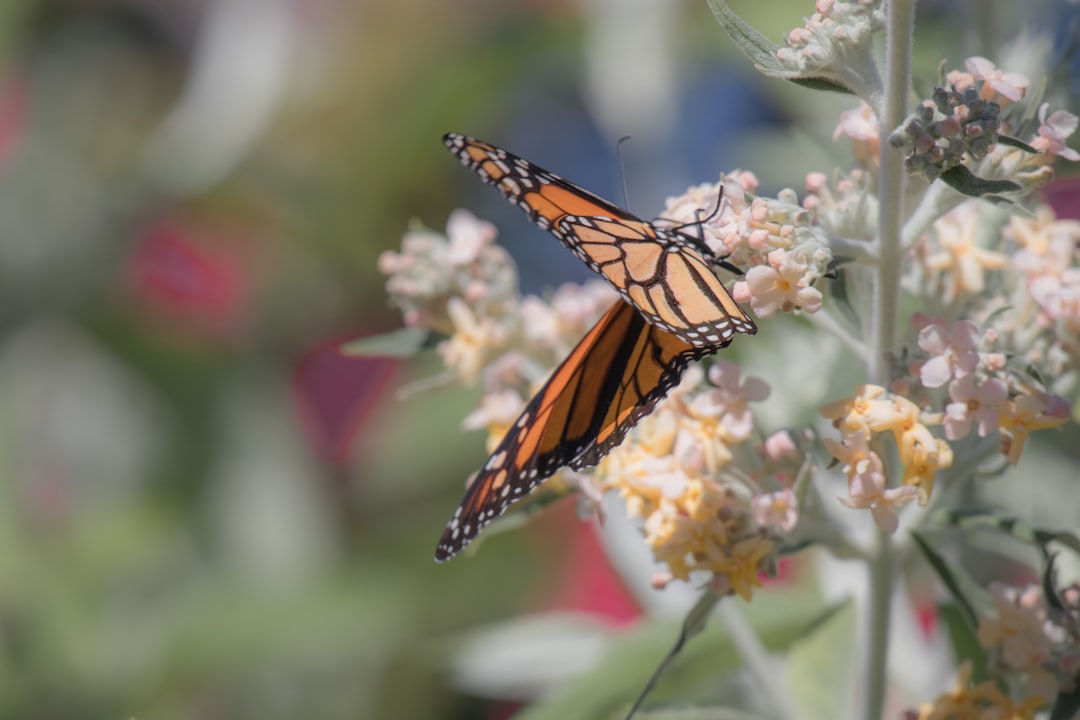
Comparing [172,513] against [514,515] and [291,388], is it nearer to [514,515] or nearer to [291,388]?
[291,388]

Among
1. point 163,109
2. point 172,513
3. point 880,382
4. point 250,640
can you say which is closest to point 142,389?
point 172,513

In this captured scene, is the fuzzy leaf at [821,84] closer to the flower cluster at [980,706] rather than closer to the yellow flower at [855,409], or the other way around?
the yellow flower at [855,409]

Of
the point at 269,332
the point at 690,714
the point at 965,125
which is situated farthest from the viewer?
the point at 269,332

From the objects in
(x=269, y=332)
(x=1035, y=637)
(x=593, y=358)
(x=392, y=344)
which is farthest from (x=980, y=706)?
(x=269, y=332)

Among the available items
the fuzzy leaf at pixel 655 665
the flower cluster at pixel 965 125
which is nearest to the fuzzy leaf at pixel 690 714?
the fuzzy leaf at pixel 655 665

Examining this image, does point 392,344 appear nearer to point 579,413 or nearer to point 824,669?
point 579,413

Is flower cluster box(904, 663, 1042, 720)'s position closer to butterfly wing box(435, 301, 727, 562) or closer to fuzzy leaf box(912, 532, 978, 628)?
fuzzy leaf box(912, 532, 978, 628)
